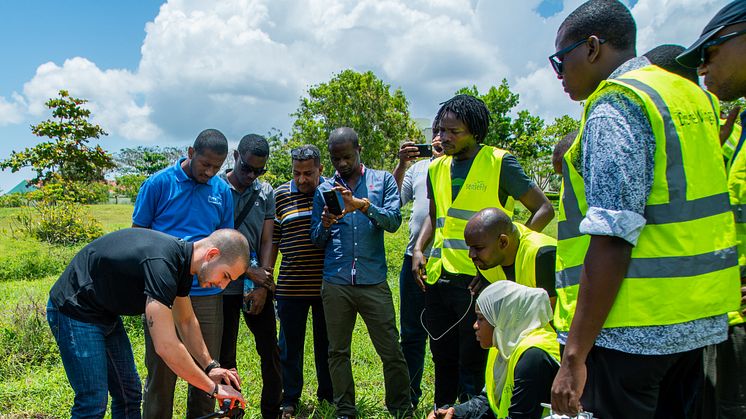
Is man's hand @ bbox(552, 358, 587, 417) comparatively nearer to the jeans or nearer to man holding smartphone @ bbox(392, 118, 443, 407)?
the jeans

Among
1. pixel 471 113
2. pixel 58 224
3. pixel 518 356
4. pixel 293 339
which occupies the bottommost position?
pixel 293 339

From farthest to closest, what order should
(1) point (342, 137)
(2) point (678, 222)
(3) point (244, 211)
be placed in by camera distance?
1. (3) point (244, 211)
2. (1) point (342, 137)
3. (2) point (678, 222)

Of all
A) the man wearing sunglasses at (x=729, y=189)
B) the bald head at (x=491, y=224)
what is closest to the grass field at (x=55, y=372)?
the bald head at (x=491, y=224)

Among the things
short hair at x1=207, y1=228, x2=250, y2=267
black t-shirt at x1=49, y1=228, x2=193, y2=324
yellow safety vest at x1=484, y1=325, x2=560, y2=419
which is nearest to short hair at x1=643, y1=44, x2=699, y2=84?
yellow safety vest at x1=484, y1=325, x2=560, y2=419

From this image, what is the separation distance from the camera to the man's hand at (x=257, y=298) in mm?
3770

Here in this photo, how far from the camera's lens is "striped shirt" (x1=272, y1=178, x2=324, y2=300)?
13.0 ft

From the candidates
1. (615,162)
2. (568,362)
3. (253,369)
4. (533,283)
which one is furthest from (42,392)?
(615,162)

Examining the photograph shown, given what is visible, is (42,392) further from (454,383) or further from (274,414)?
(454,383)

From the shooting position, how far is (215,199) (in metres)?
3.62

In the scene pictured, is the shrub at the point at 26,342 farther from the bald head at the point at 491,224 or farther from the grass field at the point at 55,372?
the bald head at the point at 491,224

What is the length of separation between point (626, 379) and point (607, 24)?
1107mm

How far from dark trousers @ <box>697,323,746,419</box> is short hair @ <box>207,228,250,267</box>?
2.03m

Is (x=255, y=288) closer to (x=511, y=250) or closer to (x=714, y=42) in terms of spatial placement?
(x=511, y=250)

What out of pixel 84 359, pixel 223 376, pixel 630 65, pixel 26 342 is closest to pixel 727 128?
pixel 630 65
